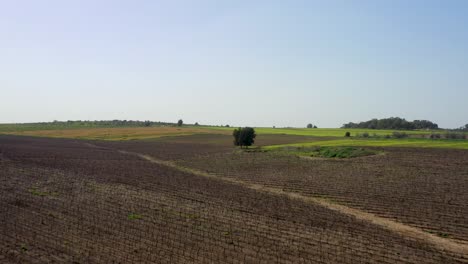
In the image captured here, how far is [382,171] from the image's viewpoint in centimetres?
3775

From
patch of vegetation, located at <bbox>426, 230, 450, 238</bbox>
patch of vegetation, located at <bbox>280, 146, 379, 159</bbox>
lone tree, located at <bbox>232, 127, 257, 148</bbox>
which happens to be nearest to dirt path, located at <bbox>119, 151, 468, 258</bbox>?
patch of vegetation, located at <bbox>426, 230, 450, 238</bbox>

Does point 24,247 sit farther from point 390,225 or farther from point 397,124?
point 397,124

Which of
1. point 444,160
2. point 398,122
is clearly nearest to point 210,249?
point 444,160

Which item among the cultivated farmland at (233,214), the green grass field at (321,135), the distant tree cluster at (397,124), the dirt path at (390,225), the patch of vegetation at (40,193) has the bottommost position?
the dirt path at (390,225)

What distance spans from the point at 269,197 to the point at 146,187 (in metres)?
7.94

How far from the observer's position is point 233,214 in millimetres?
21641

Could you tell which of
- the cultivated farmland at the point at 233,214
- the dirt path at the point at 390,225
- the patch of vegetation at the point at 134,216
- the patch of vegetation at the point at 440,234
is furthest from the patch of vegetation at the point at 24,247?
the patch of vegetation at the point at 440,234

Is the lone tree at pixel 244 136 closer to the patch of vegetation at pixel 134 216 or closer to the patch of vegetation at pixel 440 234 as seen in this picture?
the patch of vegetation at pixel 134 216

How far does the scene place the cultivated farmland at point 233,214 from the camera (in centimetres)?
1533

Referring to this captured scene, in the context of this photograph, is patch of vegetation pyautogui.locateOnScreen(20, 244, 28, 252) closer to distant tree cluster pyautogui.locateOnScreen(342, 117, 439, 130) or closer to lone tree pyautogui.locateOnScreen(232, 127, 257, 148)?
lone tree pyautogui.locateOnScreen(232, 127, 257, 148)

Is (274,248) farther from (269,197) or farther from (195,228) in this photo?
(269,197)

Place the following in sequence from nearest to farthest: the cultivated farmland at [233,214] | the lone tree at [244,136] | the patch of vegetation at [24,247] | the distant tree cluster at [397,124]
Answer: the patch of vegetation at [24,247] → the cultivated farmland at [233,214] → the lone tree at [244,136] → the distant tree cluster at [397,124]

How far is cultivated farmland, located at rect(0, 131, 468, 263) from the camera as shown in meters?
15.3

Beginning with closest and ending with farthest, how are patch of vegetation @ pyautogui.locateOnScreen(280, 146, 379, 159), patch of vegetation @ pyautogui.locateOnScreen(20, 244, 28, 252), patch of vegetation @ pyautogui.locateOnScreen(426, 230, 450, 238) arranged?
patch of vegetation @ pyautogui.locateOnScreen(20, 244, 28, 252), patch of vegetation @ pyautogui.locateOnScreen(426, 230, 450, 238), patch of vegetation @ pyautogui.locateOnScreen(280, 146, 379, 159)
